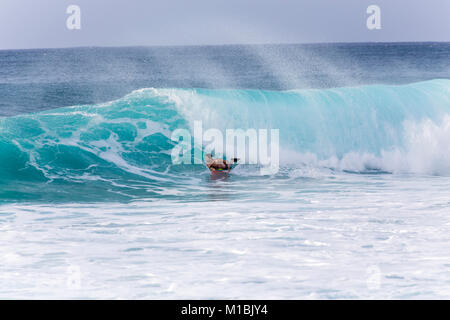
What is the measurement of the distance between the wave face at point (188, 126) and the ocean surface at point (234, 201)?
0.19 feet

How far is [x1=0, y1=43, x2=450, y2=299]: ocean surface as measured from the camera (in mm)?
6781

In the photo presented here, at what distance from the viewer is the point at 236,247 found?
7949mm

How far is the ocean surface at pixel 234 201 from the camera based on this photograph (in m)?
6.78

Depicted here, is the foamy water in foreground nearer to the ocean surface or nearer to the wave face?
the ocean surface

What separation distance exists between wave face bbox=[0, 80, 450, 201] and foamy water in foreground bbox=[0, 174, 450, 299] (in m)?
2.37

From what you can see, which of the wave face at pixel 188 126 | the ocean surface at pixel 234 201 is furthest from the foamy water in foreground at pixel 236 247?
the wave face at pixel 188 126

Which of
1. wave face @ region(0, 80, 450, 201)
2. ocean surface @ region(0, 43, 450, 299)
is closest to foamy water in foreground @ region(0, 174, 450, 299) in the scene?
ocean surface @ region(0, 43, 450, 299)

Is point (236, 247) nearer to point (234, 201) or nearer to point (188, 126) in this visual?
point (234, 201)

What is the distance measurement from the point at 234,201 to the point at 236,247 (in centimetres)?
304

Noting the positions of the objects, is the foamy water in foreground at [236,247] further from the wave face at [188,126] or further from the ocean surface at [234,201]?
the wave face at [188,126]

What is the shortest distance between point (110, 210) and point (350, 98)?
430 inches
